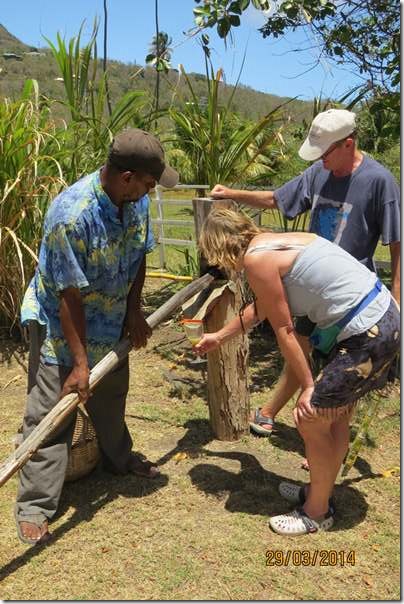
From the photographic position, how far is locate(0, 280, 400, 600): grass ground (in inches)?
101

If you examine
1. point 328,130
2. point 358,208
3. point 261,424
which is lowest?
point 261,424

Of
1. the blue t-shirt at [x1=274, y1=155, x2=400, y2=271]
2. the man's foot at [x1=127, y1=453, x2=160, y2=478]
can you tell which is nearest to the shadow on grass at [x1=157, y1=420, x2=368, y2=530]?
the man's foot at [x1=127, y1=453, x2=160, y2=478]

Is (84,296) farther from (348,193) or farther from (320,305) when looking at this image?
(348,193)

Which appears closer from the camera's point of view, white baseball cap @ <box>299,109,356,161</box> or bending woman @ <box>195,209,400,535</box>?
Result: bending woman @ <box>195,209,400,535</box>

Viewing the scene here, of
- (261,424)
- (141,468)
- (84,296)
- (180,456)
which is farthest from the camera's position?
(261,424)

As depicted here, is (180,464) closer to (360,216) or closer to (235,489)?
(235,489)

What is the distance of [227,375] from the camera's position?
3.65 meters

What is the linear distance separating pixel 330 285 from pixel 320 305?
0.10 m

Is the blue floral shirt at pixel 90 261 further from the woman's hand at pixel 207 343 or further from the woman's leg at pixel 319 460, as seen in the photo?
the woman's leg at pixel 319 460

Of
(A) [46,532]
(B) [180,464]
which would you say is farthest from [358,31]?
(A) [46,532]

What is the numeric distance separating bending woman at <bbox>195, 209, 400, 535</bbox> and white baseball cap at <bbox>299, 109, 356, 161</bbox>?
1.64 ft

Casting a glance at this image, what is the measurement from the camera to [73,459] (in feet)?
10.7

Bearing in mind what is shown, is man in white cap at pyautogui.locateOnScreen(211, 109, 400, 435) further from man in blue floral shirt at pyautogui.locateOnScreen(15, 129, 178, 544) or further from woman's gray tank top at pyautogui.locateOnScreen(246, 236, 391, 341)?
man in blue floral shirt at pyautogui.locateOnScreen(15, 129, 178, 544)

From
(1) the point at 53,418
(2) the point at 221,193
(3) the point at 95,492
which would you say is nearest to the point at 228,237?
(2) the point at 221,193
